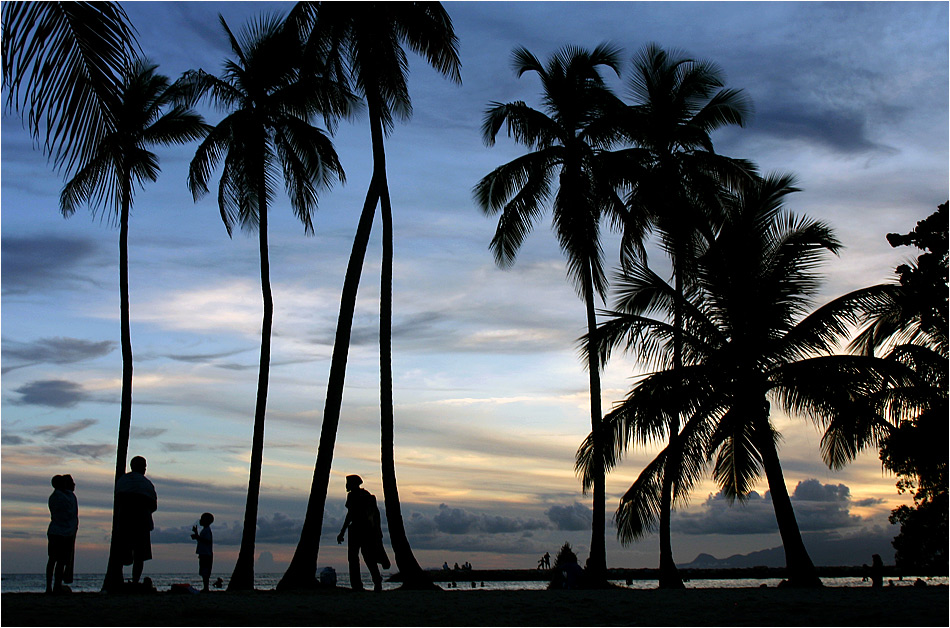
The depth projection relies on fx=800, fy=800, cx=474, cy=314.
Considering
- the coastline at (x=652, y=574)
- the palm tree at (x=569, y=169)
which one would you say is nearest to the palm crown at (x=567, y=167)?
the palm tree at (x=569, y=169)

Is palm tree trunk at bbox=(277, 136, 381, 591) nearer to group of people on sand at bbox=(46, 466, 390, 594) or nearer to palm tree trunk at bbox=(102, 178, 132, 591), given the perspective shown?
Result: group of people on sand at bbox=(46, 466, 390, 594)

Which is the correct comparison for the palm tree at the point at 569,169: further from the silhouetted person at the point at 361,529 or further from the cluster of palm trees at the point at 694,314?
the silhouetted person at the point at 361,529

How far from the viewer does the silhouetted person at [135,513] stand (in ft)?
34.8

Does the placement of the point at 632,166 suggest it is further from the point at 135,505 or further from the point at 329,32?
the point at 135,505

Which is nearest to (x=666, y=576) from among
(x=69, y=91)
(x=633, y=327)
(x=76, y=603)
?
(x=633, y=327)

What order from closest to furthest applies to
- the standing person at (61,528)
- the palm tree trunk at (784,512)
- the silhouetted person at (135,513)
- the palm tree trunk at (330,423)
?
the silhouetted person at (135,513)
the standing person at (61,528)
the palm tree trunk at (330,423)
the palm tree trunk at (784,512)

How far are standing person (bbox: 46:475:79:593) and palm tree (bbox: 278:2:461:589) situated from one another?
195 inches

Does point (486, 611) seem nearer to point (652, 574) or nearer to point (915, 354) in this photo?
point (915, 354)

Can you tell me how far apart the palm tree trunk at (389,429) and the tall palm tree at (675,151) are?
697cm

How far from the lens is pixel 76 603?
8.57 meters

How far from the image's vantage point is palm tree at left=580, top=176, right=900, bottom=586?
1720 centimetres

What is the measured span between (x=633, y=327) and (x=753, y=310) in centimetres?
274

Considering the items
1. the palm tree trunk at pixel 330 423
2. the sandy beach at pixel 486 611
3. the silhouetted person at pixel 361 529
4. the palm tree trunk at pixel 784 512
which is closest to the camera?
the sandy beach at pixel 486 611

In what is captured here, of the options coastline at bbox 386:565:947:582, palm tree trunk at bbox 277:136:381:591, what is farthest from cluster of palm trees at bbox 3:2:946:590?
coastline at bbox 386:565:947:582
